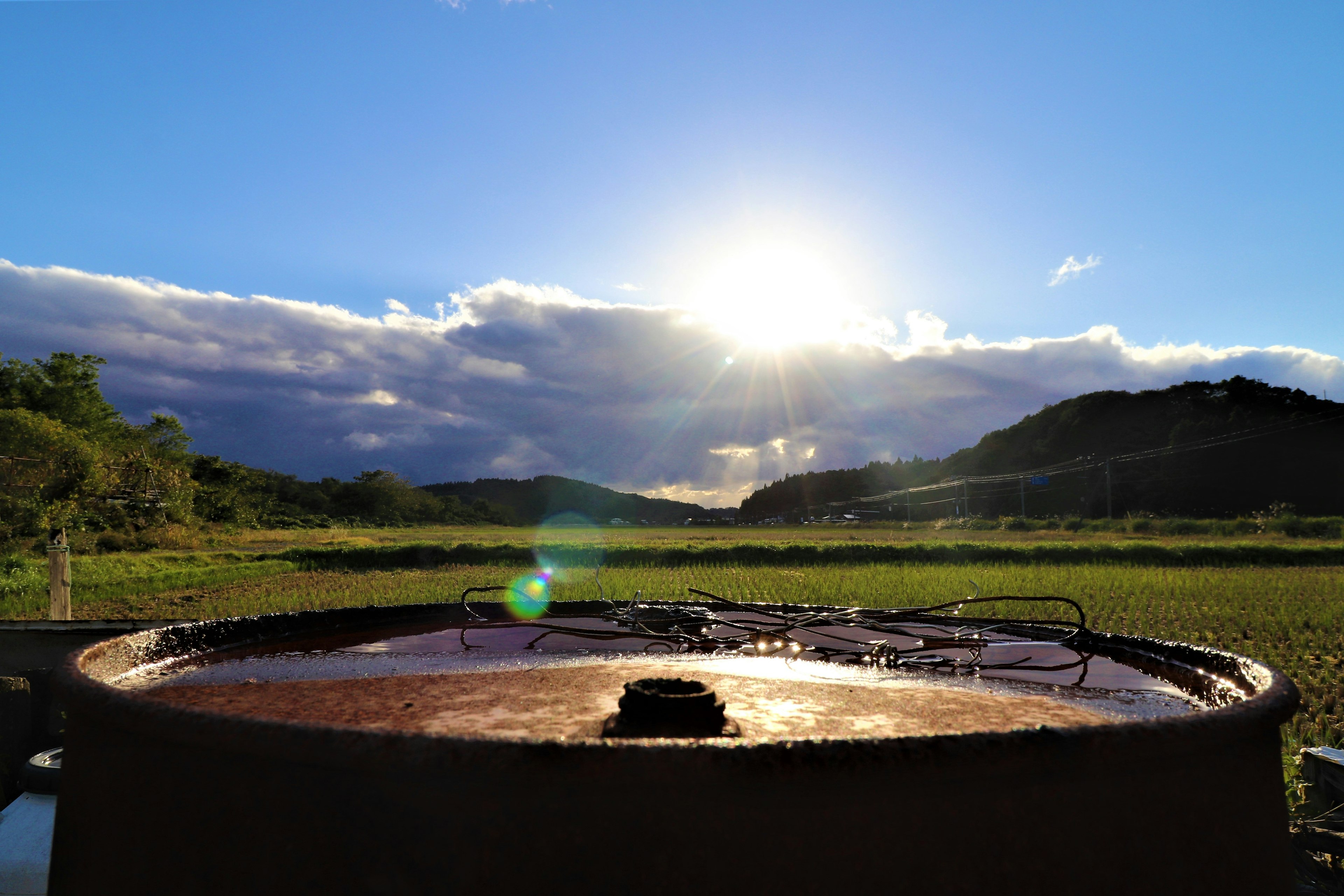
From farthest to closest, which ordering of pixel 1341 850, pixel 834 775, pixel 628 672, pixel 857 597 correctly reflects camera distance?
pixel 857 597 < pixel 1341 850 < pixel 628 672 < pixel 834 775

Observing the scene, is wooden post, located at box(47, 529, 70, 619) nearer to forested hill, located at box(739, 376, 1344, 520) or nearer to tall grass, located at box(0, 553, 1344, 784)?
tall grass, located at box(0, 553, 1344, 784)

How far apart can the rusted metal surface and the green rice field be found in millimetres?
4862

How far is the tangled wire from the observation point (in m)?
2.36

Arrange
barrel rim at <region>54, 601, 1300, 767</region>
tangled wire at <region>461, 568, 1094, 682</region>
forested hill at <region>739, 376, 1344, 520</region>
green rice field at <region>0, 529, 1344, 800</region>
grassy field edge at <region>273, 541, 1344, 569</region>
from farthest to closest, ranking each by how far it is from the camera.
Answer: forested hill at <region>739, 376, 1344, 520</region> < grassy field edge at <region>273, 541, 1344, 569</region> < green rice field at <region>0, 529, 1344, 800</region> < tangled wire at <region>461, 568, 1094, 682</region> < barrel rim at <region>54, 601, 1300, 767</region>

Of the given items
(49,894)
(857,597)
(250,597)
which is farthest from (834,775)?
(250,597)

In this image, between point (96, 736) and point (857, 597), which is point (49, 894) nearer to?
point (96, 736)

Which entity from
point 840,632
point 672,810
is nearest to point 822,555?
point 840,632

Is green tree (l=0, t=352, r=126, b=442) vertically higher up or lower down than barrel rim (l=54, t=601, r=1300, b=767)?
higher up

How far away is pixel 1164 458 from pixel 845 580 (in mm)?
71975

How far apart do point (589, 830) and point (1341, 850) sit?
3888 millimetres

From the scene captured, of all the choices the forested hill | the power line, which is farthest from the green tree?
the forested hill

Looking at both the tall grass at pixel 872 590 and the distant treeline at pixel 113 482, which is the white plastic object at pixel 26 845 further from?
the distant treeline at pixel 113 482

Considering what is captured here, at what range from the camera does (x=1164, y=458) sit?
70.1 meters

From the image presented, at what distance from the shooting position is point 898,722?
1.51 metres
